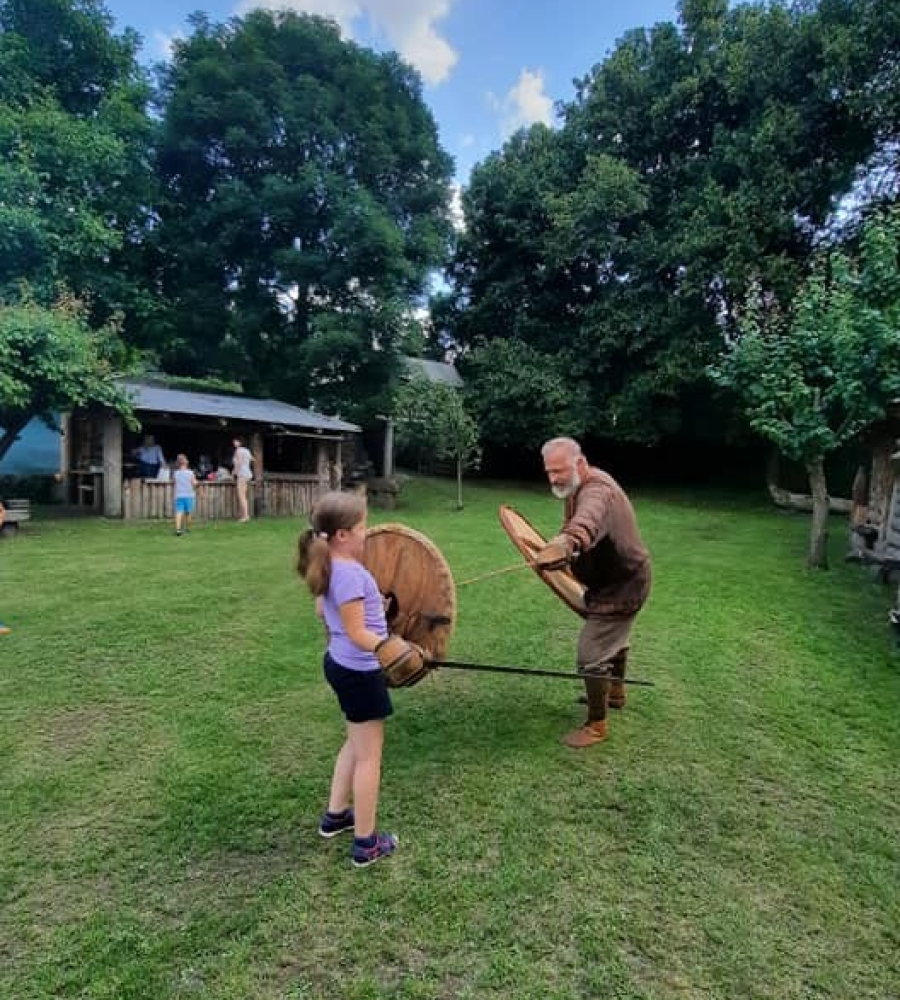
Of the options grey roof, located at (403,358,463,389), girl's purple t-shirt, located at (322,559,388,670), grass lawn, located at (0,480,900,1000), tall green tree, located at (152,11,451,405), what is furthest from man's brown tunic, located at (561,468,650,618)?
grey roof, located at (403,358,463,389)

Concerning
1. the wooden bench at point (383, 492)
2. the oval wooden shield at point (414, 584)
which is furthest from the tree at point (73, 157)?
the oval wooden shield at point (414, 584)

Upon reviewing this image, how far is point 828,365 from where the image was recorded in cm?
789

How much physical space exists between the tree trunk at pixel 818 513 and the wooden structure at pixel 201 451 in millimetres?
10586

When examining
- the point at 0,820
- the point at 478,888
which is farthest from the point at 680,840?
the point at 0,820

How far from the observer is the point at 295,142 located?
59.6 feet

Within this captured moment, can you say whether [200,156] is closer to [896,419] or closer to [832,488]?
[896,419]

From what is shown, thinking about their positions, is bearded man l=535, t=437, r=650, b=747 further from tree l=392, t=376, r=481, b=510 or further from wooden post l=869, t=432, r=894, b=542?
tree l=392, t=376, r=481, b=510

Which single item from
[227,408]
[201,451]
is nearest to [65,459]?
[201,451]

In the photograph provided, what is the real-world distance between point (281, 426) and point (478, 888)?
13.0m

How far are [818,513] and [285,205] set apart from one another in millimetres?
16648

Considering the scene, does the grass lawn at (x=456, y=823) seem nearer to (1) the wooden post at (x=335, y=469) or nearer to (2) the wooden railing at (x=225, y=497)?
(2) the wooden railing at (x=225, y=497)

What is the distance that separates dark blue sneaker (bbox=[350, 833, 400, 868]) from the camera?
224 centimetres

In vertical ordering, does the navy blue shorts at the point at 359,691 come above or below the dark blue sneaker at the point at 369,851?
above

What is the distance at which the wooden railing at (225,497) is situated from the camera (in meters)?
11.6
